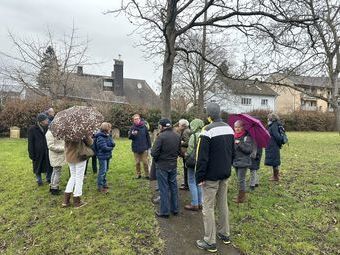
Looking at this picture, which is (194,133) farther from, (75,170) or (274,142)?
(274,142)

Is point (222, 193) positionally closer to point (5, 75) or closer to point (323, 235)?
point (323, 235)

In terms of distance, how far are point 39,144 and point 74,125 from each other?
2.28 meters

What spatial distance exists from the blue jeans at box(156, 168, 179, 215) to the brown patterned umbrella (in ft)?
5.47

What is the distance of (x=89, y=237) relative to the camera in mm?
5582

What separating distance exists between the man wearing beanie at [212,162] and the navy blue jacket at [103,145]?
3.19 meters

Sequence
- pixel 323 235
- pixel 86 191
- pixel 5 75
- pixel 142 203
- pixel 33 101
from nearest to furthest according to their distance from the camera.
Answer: pixel 323 235
pixel 142 203
pixel 86 191
pixel 33 101
pixel 5 75

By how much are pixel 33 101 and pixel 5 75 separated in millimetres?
6943

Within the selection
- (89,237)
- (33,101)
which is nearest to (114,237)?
(89,237)

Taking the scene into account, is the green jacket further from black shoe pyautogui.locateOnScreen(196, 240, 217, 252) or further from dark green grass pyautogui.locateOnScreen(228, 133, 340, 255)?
black shoe pyautogui.locateOnScreen(196, 240, 217, 252)

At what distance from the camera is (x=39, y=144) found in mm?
8125

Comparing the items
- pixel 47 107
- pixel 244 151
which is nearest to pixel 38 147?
pixel 244 151

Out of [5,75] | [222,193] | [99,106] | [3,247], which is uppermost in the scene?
[5,75]

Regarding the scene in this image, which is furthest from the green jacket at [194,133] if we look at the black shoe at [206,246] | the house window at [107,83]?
the house window at [107,83]

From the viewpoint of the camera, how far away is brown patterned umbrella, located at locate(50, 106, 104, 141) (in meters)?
6.36
